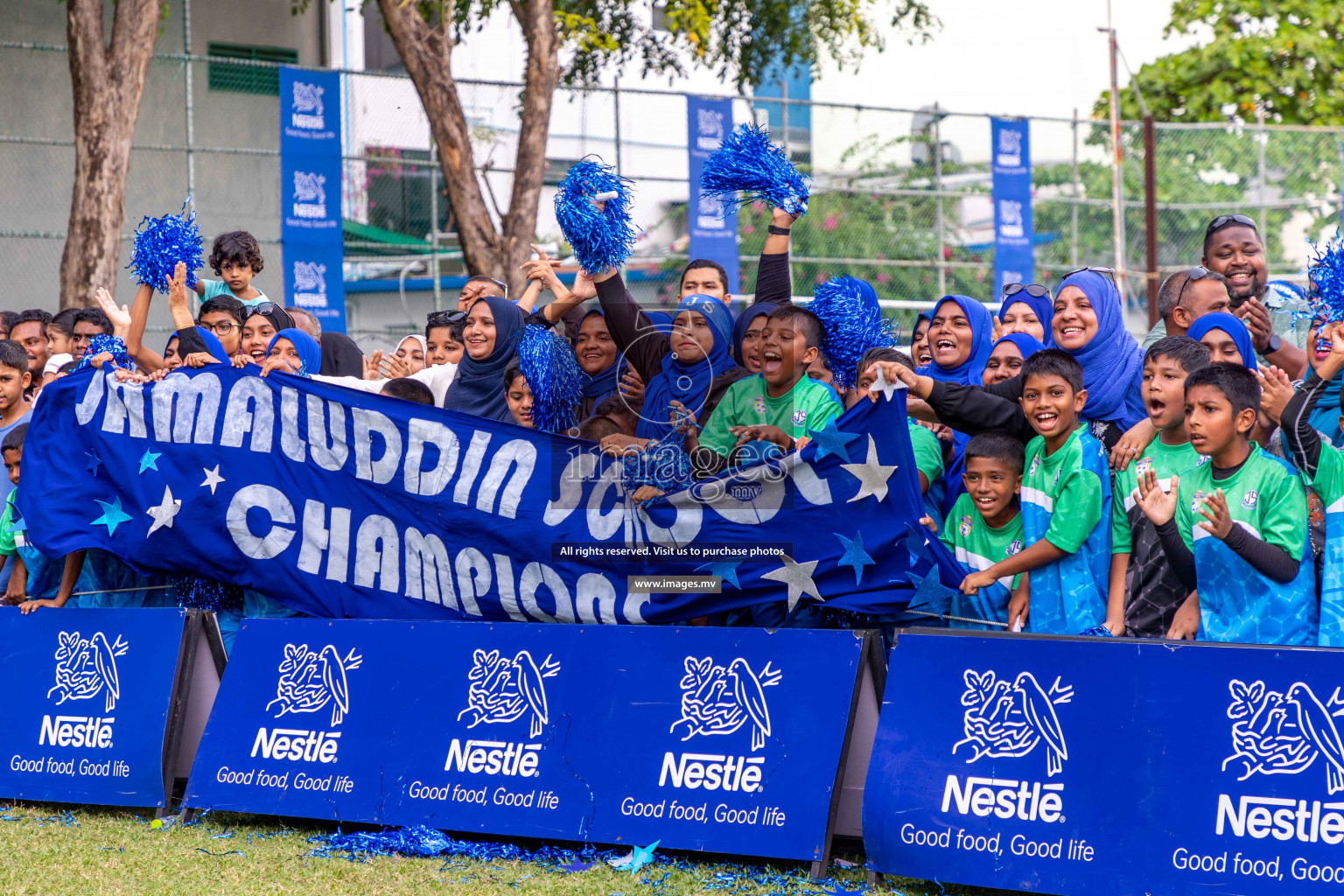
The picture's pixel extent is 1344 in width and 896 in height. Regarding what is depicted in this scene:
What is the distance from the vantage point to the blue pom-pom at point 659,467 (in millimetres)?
5215

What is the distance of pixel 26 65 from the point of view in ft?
47.3

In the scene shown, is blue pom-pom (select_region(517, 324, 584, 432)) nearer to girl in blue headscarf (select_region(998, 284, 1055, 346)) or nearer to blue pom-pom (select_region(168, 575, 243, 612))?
blue pom-pom (select_region(168, 575, 243, 612))

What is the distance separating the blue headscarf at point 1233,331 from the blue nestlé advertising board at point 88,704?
4.25 meters

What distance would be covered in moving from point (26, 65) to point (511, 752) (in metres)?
12.4

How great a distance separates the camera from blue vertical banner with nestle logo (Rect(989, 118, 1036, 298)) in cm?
1681

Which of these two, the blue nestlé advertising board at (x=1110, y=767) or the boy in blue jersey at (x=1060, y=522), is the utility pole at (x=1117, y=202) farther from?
the blue nestlé advertising board at (x=1110, y=767)

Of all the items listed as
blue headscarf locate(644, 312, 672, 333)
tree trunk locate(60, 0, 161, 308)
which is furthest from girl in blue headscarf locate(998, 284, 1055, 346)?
tree trunk locate(60, 0, 161, 308)

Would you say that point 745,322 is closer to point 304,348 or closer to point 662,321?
point 662,321

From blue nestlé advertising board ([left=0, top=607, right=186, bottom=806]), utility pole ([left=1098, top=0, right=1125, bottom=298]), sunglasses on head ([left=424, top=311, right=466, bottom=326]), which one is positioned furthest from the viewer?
utility pole ([left=1098, top=0, right=1125, bottom=298])

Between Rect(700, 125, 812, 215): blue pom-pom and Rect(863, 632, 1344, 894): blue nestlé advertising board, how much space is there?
6.56ft

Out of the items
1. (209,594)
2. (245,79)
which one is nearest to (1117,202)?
(245,79)

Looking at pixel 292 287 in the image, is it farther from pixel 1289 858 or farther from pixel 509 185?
pixel 1289 858

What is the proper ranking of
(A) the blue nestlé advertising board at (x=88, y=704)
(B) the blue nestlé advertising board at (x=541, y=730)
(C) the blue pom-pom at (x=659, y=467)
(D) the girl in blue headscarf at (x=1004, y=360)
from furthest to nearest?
(D) the girl in blue headscarf at (x=1004, y=360) < (A) the blue nestlé advertising board at (x=88, y=704) < (C) the blue pom-pom at (x=659, y=467) < (B) the blue nestlé advertising board at (x=541, y=730)

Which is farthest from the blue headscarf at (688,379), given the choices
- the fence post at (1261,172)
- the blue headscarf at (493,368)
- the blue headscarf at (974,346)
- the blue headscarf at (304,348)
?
the fence post at (1261,172)
